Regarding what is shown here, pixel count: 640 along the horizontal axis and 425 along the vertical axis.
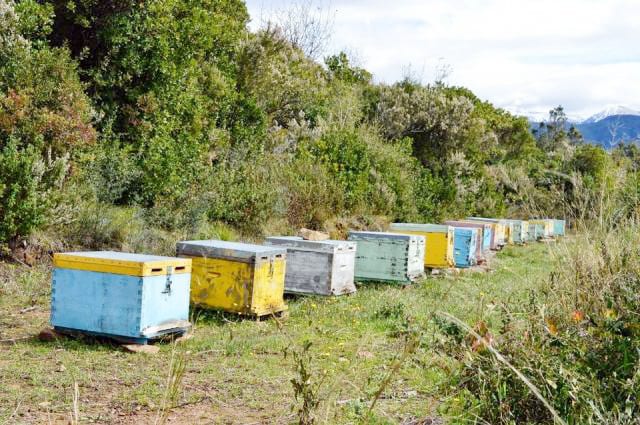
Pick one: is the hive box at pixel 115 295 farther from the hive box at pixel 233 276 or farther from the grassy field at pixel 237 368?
the hive box at pixel 233 276

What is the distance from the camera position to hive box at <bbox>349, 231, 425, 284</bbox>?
35.0ft

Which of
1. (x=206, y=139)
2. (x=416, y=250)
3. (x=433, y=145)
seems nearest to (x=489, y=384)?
(x=416, y=250)

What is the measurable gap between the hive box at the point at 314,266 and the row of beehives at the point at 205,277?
0.01m

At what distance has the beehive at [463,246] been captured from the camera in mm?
13500

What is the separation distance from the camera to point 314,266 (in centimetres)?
912

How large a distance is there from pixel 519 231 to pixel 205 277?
1430 cm

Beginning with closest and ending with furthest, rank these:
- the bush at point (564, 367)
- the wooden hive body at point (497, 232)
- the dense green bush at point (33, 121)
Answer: the bush at point (564, 367), the dense green bush at point (33, 121), the wooden hive body at point (497, 232)

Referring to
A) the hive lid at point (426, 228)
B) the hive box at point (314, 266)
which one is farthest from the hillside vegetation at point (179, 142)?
the hive box at point (314, 266)

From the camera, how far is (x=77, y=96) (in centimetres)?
1024

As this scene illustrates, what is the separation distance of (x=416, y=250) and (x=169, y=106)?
4.84 m

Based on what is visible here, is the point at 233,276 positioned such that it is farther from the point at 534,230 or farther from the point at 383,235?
the point at 534,230

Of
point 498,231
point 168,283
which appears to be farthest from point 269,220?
point 498,231

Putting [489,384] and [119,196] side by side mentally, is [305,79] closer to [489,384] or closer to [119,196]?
[119,196]

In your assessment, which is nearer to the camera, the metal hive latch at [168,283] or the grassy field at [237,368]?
the grassy field at [237,368]
